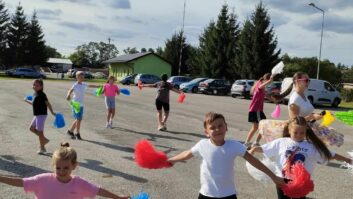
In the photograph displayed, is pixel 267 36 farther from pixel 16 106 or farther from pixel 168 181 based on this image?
pixel 168 181

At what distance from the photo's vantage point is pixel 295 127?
5180 millimetres

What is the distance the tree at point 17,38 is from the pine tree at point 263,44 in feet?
133

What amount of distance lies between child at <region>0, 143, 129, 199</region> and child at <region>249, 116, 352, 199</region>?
1997 millimetres

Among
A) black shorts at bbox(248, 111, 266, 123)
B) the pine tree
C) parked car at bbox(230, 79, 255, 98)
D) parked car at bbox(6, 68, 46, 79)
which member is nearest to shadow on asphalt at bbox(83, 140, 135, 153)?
black shorts at bbox(248, 111, 266, 123)

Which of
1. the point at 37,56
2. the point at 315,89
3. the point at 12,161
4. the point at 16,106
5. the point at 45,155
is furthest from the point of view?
the point at 37,56

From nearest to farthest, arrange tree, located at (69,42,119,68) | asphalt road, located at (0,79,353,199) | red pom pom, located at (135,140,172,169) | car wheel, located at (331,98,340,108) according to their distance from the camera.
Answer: red pom pom, located at (135,140,172,169) < asphalt road, located at (0,79,353,199) < car wheel, located at (331,98,340,108) < tree, located at (69,42,119,68)

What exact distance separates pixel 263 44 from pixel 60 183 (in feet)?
164

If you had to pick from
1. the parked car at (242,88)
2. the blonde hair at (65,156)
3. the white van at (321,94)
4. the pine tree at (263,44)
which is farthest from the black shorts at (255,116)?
the pine tree at (263,44)

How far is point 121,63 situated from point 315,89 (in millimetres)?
51509

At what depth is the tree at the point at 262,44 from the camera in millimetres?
51969

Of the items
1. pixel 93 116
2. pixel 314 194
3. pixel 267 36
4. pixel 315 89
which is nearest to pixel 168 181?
pixel 314 194

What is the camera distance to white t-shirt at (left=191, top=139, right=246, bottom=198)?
4.27m

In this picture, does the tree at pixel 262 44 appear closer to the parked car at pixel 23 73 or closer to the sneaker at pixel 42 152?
the parked car at pixel 23 73

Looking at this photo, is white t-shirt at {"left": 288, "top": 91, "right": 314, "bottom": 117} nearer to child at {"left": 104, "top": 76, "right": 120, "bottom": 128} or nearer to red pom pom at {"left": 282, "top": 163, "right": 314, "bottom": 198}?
red pom pom at {"left": 282, "top": 163, "right": 314, "bottom": 198}
